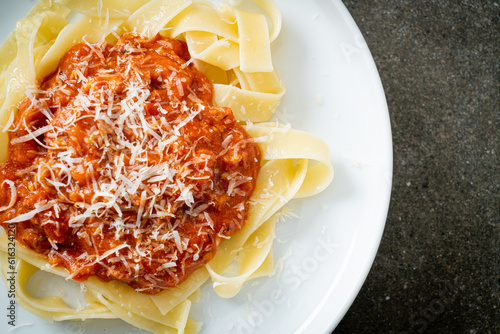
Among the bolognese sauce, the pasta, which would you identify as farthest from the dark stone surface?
the bolognese sauce

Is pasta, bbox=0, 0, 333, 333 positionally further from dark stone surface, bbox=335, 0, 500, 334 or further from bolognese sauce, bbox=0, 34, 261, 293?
dark stone surface, bbox=335, 0, 500, 334

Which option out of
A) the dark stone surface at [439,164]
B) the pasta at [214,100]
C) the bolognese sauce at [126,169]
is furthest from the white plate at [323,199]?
the dark stone surface at [439,164]

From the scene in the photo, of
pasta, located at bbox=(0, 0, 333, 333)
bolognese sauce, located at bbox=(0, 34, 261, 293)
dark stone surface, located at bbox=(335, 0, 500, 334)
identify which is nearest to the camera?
bolognese sauce, located at bbox=(0, 34, 261, 293)

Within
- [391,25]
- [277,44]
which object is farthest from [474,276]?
[277,44]

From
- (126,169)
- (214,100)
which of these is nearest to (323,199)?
(214,100)

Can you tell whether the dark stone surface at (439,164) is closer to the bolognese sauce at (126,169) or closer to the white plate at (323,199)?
the white plate at (323,199)

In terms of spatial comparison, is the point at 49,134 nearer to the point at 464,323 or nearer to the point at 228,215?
the point at 228,215

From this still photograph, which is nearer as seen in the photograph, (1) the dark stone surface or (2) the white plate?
(2) the white plate
